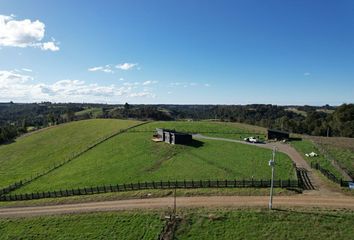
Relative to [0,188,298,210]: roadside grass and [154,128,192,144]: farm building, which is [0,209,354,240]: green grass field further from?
[154,128,192,144]: farm building

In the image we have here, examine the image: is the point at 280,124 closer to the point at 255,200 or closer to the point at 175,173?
the point at 175,173

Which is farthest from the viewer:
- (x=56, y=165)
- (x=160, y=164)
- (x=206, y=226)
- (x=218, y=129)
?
(x=218, y=129)

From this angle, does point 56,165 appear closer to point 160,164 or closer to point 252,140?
point 160,164

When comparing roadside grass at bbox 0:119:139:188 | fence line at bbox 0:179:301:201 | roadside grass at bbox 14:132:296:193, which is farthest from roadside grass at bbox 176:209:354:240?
roadside grass at bbox 0:119:139:188

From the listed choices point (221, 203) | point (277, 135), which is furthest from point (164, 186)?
point (277, 135)

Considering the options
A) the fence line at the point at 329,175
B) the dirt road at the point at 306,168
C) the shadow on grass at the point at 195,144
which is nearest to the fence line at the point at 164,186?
the dirt road at the point at 306,168

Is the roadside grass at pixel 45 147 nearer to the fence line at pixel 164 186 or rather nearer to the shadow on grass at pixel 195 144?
the fence line at pixel 164 186
